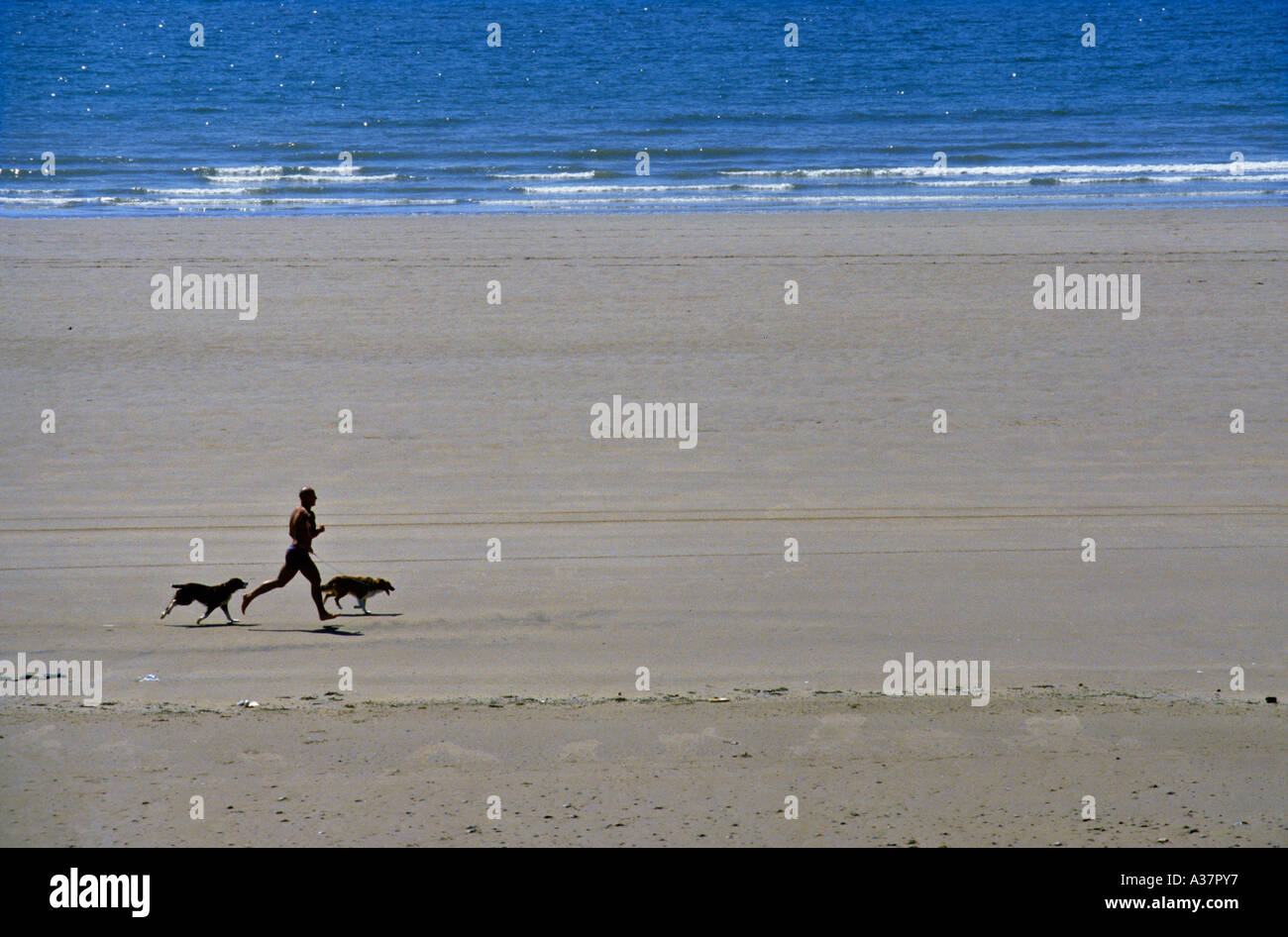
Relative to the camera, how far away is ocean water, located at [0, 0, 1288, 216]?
3316cm

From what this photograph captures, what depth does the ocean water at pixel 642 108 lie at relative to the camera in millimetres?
33156

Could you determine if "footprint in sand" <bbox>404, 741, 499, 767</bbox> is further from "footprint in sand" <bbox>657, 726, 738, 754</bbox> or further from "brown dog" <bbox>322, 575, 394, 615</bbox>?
"brown dog" <bbox>322, 575, 394, 615</bbox>

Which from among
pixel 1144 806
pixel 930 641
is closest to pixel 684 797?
pixel 1144 806

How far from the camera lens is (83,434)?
47.6ft

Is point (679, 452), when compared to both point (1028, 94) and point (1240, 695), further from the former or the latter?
point (1028, 94)

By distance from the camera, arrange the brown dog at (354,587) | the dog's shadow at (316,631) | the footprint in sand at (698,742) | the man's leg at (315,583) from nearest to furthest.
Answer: the footprint in sand at (698,742)
the dog's shadow at (316,631)
the man's leg at (315,583)
the brown dog at (354,587)

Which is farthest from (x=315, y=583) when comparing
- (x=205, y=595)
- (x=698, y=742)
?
(x=698, y=742)

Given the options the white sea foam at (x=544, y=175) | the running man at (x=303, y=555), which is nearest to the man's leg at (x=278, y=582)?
the running man at (x=303, y=555)

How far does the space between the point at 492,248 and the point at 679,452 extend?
11.2 m

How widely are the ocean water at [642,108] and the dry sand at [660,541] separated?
10.3 meters

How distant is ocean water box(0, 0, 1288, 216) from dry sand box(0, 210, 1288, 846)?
10.3 m

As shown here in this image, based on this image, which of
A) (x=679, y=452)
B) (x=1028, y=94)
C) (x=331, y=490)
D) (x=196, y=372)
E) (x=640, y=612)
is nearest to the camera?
(x=640, y=612)

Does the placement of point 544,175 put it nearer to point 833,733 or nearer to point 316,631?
point 316,631

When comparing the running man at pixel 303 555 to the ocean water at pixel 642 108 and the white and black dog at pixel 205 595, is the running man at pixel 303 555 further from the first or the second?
the ocean water at pixel 642 108
